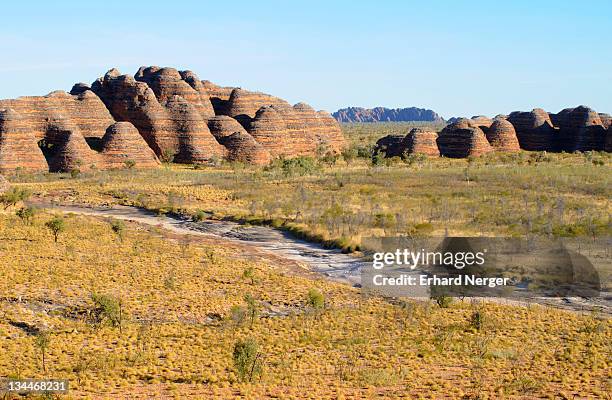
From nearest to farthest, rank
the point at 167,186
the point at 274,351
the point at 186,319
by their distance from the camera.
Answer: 1. the point at 274,351
2. the point at 186,319
3. the point at 167,186

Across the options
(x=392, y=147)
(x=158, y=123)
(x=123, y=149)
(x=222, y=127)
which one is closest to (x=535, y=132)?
(x=392, y=147)

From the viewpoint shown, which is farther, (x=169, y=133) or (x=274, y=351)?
(x=169, y=133)

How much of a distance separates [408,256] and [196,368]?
45.1 ft

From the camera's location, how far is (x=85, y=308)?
1836 cm

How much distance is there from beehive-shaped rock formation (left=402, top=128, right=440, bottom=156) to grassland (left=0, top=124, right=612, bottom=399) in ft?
93.9

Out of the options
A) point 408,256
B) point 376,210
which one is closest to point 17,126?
point 376,210

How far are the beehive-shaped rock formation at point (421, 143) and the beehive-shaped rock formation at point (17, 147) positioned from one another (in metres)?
34.9

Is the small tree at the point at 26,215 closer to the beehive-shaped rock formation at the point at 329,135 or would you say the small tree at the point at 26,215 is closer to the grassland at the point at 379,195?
the grassland at the point at 379,195

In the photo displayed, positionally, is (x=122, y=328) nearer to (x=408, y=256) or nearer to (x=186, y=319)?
(x=186, y=319)

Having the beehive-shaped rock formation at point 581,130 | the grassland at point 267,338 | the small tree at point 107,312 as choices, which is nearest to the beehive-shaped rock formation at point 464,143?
the beehive-shaped rock formation at point 581,130

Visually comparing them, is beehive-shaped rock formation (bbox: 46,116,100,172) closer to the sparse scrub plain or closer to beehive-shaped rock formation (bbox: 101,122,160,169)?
beehive-shaped rock formation (bbox: 101,122,160,169)

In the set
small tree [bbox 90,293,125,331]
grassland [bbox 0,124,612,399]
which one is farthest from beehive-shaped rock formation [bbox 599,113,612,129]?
small tree [bbox 90,293,125,331]

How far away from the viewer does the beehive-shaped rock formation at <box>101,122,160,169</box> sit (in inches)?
2148

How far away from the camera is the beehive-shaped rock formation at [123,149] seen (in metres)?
54.6
